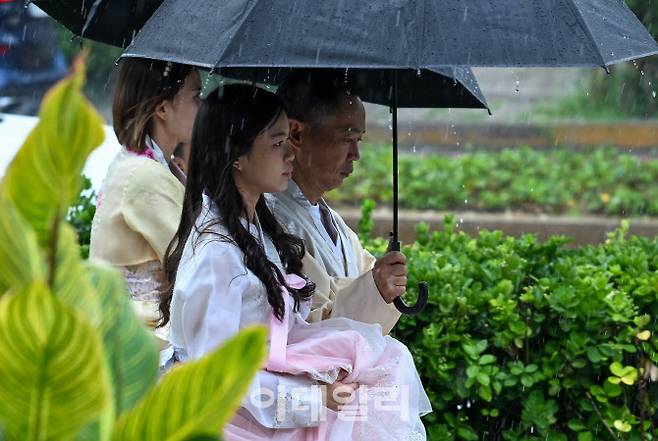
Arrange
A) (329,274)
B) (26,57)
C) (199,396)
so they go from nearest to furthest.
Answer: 1. (199,396)
2. (329,274)
3. (26,57)

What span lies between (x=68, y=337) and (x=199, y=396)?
17 centimetres

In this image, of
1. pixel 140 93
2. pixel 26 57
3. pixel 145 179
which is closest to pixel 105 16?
pixel 140 93

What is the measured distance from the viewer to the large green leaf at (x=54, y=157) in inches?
41.8

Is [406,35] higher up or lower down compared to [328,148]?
higher up

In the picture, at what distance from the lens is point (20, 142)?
5953 millimetres

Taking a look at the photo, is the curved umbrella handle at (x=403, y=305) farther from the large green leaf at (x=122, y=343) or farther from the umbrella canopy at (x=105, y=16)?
the large green leaf at (x=122, y=343)

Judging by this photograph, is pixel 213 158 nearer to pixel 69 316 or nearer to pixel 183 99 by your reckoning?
pixel 183 99

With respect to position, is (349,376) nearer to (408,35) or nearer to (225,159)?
(225,159)

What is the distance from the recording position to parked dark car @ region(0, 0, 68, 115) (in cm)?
1220

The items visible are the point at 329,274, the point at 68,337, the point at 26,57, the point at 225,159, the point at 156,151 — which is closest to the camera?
the point at 68,337

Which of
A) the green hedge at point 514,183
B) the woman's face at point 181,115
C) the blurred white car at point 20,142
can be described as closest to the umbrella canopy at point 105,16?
the woman's face at point 181,115

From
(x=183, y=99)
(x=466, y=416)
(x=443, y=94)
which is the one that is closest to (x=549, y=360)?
(x=466, y=416)

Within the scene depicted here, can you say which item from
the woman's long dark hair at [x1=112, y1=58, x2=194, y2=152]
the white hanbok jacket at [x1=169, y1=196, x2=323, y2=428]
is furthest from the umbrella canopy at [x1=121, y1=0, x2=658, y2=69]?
the woman's long dark hair at [x1=112, y1=58, x2=194, y2=152]

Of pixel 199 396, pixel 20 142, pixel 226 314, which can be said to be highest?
pixel 199 396
